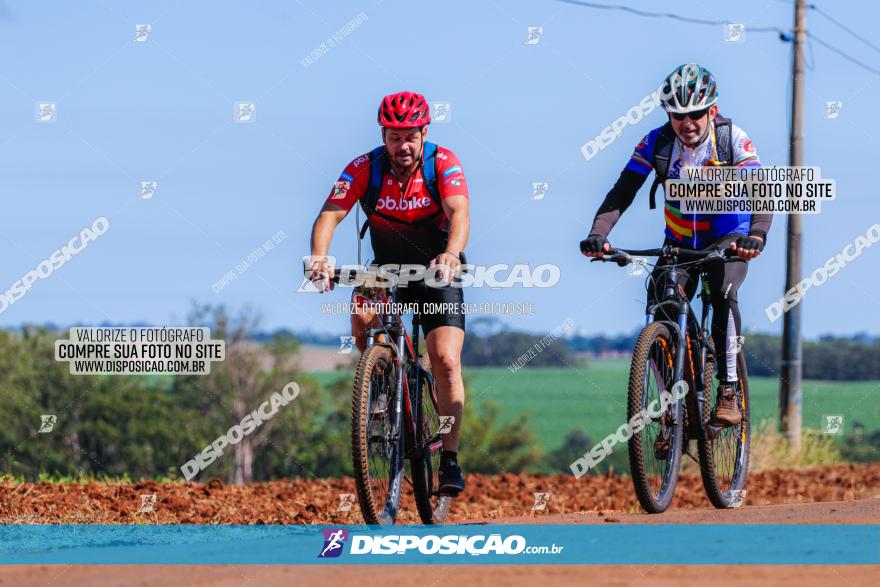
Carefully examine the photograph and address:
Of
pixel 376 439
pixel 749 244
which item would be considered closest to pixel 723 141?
pixel 749 244

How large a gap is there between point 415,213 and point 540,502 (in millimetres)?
3727

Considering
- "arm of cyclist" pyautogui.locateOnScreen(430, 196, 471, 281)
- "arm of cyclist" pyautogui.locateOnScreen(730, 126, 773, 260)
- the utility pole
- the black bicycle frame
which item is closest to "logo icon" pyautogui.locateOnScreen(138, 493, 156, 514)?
"arm of cyclist" pyautogui.locateOnScreen(430, 196, 471, 281)

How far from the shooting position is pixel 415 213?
8688mm

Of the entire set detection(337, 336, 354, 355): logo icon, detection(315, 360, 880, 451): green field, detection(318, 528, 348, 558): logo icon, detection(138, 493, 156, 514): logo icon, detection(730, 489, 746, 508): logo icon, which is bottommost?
detection(315, 360, 880, 451): green field

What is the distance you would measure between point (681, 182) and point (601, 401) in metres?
102

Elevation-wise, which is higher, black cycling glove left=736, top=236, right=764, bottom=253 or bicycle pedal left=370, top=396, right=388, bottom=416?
black cycling glove left=736, top=236, right=764, bottom=253

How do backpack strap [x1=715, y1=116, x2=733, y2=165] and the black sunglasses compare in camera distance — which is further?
backpack strap [x1=715, y1=116, x2=733, y2=165]

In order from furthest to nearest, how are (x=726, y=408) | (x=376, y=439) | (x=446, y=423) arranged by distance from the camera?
(x=726, y=408) → (x=446, y=423) → (x=376, y=439)

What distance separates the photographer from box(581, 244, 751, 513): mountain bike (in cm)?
849

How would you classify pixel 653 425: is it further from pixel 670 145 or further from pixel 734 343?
pixel 670 145

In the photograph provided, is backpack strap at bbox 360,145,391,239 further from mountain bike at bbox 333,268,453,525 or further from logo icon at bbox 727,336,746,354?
logo icon at bbox 727,336,746,354

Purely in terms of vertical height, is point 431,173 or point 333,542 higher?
point 431,173

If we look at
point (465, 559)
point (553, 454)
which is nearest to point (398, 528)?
point (465, 559)

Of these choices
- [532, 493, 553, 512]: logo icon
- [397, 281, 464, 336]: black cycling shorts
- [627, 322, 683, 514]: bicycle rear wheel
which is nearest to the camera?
[627, 322, 683, 514]: bicycle rear wheel
